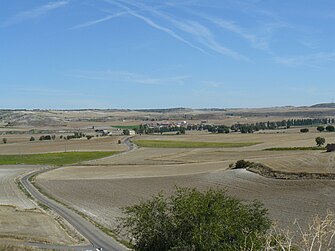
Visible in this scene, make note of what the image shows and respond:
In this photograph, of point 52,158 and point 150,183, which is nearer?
point 150,183

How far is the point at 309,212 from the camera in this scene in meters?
42.3

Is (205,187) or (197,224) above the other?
(197,224)

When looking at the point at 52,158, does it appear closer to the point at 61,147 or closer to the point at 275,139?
the point at 61,147

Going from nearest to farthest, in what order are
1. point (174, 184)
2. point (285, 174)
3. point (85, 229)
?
point (85, 229), point (285, 174), point (174, 184)

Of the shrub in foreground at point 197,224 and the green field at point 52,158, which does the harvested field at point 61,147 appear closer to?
the green field at point 52,158

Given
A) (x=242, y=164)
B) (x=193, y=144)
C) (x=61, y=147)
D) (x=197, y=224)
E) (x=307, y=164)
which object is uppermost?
(x=197, y=224)

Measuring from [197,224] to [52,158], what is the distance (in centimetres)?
9716

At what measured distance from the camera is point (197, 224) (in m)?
27.6

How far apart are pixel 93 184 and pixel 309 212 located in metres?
36.3

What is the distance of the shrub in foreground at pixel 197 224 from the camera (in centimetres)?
2639

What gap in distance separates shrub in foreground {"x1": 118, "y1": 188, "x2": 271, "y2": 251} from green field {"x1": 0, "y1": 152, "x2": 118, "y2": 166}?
81988 mm

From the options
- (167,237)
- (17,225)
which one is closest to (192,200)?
(167,237)

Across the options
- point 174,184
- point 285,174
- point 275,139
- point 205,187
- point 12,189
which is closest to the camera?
point 205,187

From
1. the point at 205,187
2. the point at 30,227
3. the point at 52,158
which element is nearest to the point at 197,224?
the point at 30,227
